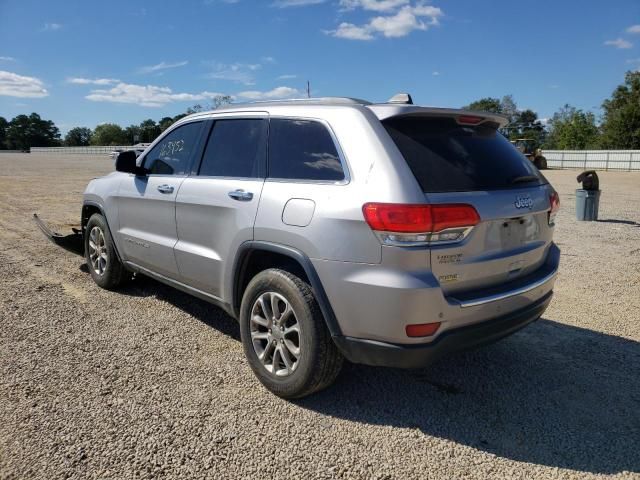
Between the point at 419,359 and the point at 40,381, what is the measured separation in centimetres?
252

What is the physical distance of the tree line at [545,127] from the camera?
50.2 metres

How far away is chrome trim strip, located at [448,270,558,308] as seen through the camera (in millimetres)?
2704

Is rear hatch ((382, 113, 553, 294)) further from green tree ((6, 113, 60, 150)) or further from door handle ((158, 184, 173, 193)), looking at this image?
green tree ((6, 113, 60, 150))

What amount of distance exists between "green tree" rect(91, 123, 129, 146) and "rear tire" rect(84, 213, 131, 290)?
115588mm

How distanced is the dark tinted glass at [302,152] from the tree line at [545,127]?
19.1ft

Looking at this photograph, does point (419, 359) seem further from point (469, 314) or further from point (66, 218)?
point (66, 218)

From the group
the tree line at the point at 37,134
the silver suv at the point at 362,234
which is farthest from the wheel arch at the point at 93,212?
the tree line at the point at 37,134

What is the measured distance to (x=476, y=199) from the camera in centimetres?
278

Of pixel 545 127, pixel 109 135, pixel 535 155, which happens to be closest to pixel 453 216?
pixel 535 155

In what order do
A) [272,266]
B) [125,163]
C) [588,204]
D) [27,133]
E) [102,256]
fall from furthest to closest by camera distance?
[27,133]
[588,204]
[102,256]
[125,163]
[272,266]

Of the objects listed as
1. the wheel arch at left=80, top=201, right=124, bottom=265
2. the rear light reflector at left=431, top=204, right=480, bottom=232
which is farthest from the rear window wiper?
the wheel arch at left=80, top=201, right=124, bottom=265

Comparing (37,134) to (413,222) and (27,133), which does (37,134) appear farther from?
(413,222)

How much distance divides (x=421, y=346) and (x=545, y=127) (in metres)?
91.9

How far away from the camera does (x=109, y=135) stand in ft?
387
